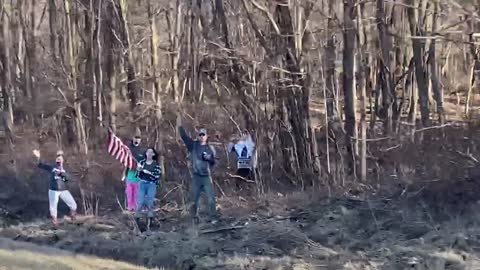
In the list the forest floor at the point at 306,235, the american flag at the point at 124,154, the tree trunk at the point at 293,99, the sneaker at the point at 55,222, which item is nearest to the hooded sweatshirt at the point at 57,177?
the sneaker at the point at 55,222

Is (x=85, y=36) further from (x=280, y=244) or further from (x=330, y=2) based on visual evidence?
(x=280, y=244)

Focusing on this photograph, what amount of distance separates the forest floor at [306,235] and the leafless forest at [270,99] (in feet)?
0.55

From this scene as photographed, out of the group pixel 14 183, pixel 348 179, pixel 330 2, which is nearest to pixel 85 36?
pixel 14 183

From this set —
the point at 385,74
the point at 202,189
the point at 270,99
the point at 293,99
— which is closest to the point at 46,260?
the point at 202,189

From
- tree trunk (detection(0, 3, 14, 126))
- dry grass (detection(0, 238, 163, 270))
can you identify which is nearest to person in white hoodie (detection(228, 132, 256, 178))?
dry grass (detection(0, 238, 163, 270))

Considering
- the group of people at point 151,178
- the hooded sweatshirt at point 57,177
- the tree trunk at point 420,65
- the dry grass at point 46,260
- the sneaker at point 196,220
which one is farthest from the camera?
the tree trunk at point 420,65

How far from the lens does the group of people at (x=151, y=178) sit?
16.9 m

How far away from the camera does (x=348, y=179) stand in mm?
20531

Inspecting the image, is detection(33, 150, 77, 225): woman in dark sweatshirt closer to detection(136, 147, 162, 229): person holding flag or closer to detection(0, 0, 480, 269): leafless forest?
detection(0, 0, 480, 269): leafless forest

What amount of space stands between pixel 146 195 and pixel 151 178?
46cm

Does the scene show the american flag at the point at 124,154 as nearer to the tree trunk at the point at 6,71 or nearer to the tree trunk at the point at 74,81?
the tree trunk at the point at 74,81

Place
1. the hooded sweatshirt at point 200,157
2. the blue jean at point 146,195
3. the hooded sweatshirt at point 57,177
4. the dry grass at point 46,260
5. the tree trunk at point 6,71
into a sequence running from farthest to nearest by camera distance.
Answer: the tree trunk at point 6,71 → the hooded sweatshirt at point 57,177 → the blue jean at point 146,195 → the hooded sweatshirt at point 200,157 → the dry grass at point 46,260

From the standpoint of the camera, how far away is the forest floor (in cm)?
1354

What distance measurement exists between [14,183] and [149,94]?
279 inches
